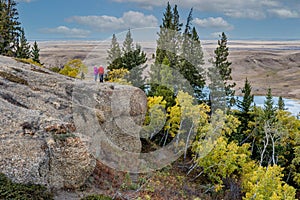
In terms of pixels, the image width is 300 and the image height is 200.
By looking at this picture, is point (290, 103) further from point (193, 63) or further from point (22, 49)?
point (22, 49)

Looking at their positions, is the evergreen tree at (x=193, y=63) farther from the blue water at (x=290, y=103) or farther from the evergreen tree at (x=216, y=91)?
the blue water at (x=290, y=103)

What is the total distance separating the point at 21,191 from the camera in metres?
14.7

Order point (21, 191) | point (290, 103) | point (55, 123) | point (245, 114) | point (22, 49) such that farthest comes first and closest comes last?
1. point (290, 103)
2. point (22, 49)
3. point (245, 114)
4. point (55, 123)
5. point (21, 191)

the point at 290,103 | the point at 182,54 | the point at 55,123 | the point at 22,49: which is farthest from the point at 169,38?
the point at 290,103

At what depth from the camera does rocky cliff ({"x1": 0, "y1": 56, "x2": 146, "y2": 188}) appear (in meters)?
17.0

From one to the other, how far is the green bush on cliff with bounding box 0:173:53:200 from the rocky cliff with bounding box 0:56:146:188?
26.2 inches

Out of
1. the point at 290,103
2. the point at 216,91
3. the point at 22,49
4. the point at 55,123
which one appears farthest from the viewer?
the point at 290,103

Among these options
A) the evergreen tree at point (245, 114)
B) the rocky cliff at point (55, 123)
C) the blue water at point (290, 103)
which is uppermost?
the rocky cliff at point (55, 123)

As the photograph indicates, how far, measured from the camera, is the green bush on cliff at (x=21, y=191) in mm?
14180

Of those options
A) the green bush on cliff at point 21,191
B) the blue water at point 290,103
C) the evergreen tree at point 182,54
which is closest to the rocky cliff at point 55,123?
the green bush on cliff at point 21,191

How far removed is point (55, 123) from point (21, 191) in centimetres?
549

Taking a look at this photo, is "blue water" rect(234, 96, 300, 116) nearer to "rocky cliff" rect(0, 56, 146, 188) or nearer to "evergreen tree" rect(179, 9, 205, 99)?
"evergreen tree" rect(179, 9, 205, 99)

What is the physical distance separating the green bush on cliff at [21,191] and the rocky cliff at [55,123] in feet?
2.18

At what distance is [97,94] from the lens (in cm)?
2753
